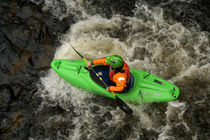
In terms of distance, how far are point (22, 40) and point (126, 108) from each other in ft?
12.5

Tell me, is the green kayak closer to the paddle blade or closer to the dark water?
the paddle blade

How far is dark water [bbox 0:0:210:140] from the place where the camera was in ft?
16.3

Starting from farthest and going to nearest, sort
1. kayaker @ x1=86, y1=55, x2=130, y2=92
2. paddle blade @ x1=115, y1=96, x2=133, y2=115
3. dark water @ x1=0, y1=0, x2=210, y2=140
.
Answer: dark water @ x1=0, y1=0, x2=210, y2=140 → paddle blade @ x1=115, y1=96, x2=133, y2=115 → kayaker @ x1=86, y1=55, x2=130, y2=92

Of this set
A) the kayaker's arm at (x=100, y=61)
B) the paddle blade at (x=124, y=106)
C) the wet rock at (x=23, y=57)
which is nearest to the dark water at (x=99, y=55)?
the wet rock at (x=23, y=57)

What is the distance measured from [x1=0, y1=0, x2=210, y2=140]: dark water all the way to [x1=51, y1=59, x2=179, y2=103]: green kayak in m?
0.34

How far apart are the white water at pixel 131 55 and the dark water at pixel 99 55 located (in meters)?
0.02

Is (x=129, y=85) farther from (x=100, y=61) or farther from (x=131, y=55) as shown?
(x=131, y=55)

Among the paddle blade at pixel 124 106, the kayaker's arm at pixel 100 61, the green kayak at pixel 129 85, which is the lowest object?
the paddle blade at pixel 124 106

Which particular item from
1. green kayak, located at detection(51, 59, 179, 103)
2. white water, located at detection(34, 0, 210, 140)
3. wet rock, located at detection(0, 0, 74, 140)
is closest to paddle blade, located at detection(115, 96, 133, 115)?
green kayak, located at detection(51, 59, 179, 103)

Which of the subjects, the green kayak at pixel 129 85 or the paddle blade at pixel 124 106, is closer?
the paddle blade at pixel 124 106

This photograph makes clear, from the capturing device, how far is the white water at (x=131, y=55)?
501 cm

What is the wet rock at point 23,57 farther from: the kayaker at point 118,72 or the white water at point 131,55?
the kayaker at point 118,72

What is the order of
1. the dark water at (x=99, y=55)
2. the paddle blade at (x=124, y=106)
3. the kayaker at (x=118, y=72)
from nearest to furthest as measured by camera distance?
the kayaker at (x=118, y=72) → the paddle blade at (x=124, y=106) → the dark water at (x=99, y=55)

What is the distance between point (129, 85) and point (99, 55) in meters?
1.61
